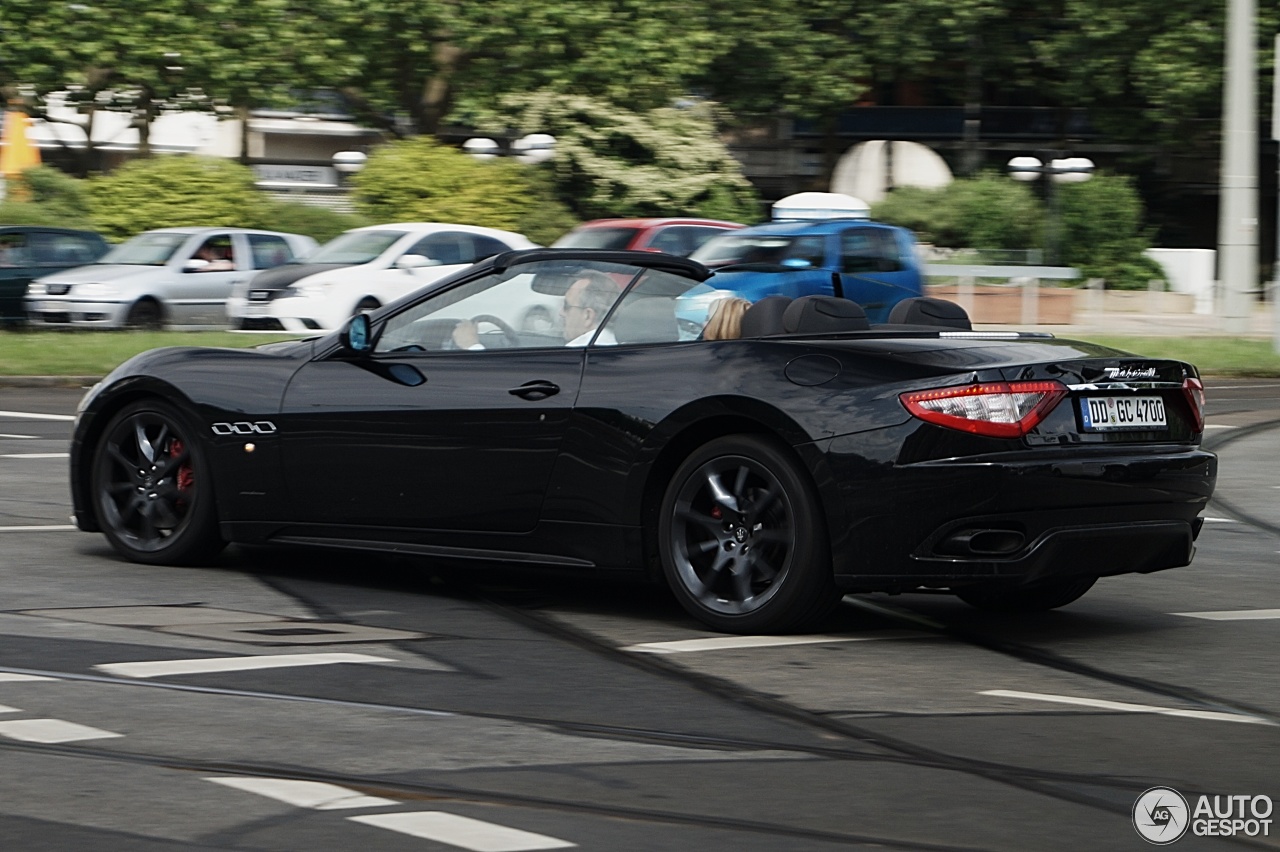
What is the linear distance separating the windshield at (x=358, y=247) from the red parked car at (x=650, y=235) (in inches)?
90.3

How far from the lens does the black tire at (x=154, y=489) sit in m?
8.14

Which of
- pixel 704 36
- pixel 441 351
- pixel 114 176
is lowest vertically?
pixel 441 351

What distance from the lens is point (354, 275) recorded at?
981 inches

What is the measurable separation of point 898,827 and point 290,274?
21897 millimetres

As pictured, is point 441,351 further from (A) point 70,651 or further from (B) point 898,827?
(B) point 898,827

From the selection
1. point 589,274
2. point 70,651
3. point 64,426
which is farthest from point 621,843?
point 64,426

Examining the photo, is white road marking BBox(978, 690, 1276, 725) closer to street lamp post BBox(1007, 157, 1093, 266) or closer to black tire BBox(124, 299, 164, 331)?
black tire BBox(124, 299, 164, 331)

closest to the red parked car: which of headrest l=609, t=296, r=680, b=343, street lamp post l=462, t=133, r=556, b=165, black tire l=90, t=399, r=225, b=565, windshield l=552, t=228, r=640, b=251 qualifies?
windshield l=552, t=228, r=640, b=251

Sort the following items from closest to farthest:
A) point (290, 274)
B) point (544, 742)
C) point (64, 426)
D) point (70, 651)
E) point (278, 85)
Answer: point (544, 742) → point (70, 651) → point (64, 426) → point (290, 274) → point (278, 85)

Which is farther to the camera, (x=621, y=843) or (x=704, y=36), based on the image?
(x=704, y=36)

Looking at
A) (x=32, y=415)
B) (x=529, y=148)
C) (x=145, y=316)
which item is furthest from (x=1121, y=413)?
(x=529, y=148)

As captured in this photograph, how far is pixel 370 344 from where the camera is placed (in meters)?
7.82

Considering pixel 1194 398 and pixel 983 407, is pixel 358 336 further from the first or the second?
pixel 1194 398

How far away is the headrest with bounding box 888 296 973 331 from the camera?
25.9 ft
